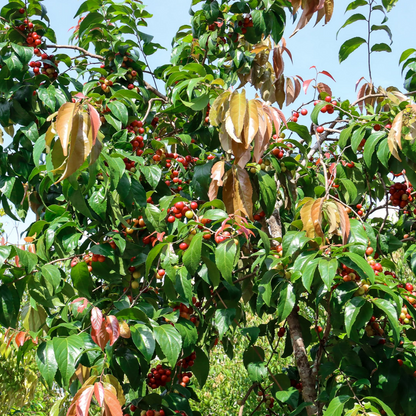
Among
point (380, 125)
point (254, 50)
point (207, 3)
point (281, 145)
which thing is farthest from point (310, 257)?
point (207, 3)

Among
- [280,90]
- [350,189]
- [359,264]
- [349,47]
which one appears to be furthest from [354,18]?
[359,264]

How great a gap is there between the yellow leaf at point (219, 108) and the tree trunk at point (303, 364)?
94 centimetres

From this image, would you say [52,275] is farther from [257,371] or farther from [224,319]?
[257,371]

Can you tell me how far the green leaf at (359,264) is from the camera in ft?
4.01

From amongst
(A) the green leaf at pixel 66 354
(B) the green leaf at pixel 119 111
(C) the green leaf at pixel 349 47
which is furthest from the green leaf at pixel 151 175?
(C) the green leaf at pixel 349 47

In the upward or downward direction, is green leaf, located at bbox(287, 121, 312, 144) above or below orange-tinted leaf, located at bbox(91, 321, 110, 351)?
above

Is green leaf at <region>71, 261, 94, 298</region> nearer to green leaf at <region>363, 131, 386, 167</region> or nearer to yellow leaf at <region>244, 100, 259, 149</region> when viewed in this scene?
yellow leaf at <region>244, 100, 259, 149</region>

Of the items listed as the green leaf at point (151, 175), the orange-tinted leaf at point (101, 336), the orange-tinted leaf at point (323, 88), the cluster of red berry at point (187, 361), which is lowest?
the cluster of red berry at point (187, 361)

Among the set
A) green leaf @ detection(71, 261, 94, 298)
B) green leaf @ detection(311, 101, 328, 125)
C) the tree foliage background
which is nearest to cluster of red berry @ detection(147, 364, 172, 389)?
the tree foliage background

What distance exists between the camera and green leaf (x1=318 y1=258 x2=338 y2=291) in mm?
1225

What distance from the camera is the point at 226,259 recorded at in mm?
1334

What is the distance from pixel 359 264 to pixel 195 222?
53 cm

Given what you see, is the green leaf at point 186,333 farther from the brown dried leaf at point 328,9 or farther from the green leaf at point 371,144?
the brown dried leaf at point 328,9

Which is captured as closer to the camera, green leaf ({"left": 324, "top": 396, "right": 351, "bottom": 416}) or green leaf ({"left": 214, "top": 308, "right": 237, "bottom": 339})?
green leaf ({"left": 324, "top": 396, "right": 351, "bottom": 416})
